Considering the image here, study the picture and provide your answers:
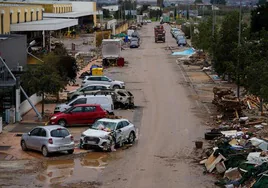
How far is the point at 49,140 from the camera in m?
25.7

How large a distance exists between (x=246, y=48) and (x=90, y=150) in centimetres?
1804

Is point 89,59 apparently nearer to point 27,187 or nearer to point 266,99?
point 266,99

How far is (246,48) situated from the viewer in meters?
41.6

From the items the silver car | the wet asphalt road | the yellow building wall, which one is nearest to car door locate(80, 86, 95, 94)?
the wet asphalt road

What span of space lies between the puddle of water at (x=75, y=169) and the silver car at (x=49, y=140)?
82 cm

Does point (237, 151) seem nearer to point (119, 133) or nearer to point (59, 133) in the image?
point (119, 133)

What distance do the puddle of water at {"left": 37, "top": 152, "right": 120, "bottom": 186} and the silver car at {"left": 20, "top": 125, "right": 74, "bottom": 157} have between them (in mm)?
824

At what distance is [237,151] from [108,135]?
5.81m

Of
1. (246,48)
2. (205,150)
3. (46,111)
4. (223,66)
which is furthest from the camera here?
(223,66)

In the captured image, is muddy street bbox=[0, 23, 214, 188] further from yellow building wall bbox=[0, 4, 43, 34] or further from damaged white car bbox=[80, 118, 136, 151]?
yellow building wall bbox=[0, 4, 43, 34]

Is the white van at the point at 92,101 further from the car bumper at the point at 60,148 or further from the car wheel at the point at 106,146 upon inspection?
the car bumper at the point at 60,148

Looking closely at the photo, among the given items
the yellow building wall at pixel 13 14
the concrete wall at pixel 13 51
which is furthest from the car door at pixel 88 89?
the yellow building wall at pixel 13 14

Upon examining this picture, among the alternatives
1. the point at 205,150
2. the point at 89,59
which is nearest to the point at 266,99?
the point at 205,150

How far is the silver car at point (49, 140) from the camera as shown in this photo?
25656 mm
